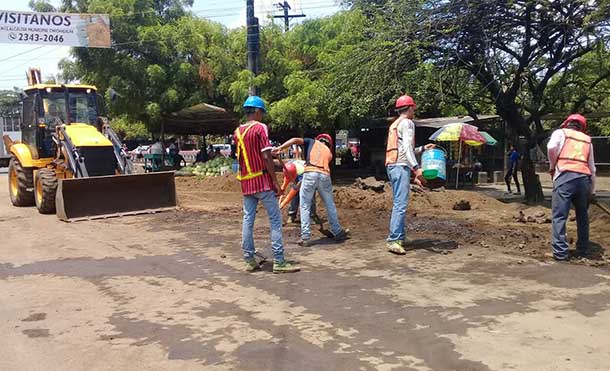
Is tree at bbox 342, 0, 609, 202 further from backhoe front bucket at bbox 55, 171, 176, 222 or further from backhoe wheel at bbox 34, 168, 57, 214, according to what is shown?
backhoe wheel at bbox 34, 168, 57, 214

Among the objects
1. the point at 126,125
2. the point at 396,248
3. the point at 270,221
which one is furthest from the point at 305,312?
the point at 126,125

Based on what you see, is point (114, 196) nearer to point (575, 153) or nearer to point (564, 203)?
point (564, 203)

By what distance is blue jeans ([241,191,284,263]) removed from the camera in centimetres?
662

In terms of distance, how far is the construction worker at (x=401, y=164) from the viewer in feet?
24.2

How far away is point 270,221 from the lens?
22.0ft

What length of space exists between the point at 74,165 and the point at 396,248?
7727 mm

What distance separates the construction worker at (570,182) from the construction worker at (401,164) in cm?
163

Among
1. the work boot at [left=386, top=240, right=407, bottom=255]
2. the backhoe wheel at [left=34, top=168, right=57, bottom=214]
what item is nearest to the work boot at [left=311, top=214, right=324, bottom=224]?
the work boot at [left=386, top=240, right=407, bottom=255]

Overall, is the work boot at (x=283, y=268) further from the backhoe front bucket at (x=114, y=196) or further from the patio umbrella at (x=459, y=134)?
the patio umbrella at (x=459, y=134)

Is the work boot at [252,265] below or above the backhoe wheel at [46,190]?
below

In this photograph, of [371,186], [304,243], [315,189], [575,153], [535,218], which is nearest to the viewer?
[575,153]

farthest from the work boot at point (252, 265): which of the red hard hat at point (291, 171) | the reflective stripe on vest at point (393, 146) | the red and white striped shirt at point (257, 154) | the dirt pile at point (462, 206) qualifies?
the dirt pile at point (462, 206)

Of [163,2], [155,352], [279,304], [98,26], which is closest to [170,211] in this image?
[279,304]

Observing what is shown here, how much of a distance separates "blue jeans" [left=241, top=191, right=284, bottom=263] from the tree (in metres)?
6.88
